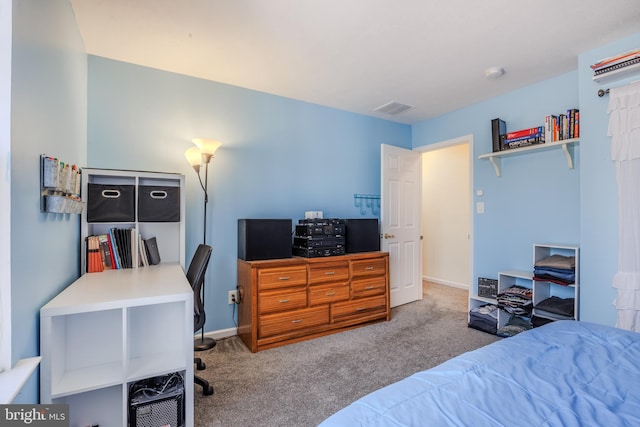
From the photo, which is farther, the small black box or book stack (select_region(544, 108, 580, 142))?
the small black box

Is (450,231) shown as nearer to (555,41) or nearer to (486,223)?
(486,223)

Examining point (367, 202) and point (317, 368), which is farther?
point (367, 202)

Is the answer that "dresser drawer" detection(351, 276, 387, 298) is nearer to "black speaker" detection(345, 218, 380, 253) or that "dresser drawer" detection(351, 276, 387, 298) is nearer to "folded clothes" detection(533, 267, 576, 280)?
"black speaker" detection(345, 218, 380, 253)

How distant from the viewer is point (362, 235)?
342 centimetres

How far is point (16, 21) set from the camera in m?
1.13

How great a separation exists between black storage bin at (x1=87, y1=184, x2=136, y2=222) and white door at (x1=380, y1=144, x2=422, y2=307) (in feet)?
8.77

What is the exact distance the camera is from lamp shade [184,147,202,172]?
8.74 feet

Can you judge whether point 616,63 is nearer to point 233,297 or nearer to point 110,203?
point 233,297

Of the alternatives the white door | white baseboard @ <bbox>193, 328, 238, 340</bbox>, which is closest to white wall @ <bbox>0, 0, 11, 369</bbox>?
white baseboard @ <bbox>193, 328, 238, 340</bbox>

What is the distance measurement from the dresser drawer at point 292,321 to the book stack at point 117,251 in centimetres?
106

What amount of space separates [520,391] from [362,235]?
2530 millimetres

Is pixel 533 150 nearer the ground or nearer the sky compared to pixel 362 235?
nearer the sky

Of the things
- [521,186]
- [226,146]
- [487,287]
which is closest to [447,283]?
[487,287]

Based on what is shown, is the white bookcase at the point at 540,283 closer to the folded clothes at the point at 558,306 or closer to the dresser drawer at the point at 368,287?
the folded clothes at the point at 558,306
